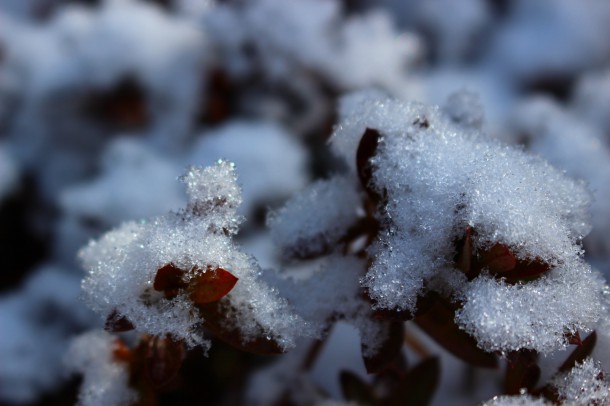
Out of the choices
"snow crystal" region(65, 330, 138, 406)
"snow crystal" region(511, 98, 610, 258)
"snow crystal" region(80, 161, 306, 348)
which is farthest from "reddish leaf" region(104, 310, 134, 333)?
"snow crystal" region(511, 98, 610, 258)

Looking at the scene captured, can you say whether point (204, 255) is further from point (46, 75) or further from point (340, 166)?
point (46, 75)

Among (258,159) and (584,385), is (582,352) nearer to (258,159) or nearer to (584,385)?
(584,385)

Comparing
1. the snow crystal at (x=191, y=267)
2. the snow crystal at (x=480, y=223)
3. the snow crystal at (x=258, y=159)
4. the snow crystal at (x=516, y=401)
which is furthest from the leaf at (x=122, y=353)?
the snow crystal at (x=258, y=159)

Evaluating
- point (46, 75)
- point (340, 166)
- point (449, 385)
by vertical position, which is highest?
point (46, 75)

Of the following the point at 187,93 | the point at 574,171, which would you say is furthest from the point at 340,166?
the point at 574,171

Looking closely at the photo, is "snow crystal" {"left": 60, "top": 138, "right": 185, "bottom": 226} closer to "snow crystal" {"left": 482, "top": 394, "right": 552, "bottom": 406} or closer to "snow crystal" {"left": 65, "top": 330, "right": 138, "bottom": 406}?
"snow crystal" {"left": 65, "top": 330, "right": 138, "bottom": 406}

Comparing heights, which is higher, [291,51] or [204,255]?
[291,51]

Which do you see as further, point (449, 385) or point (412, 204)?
point (449, 385)
